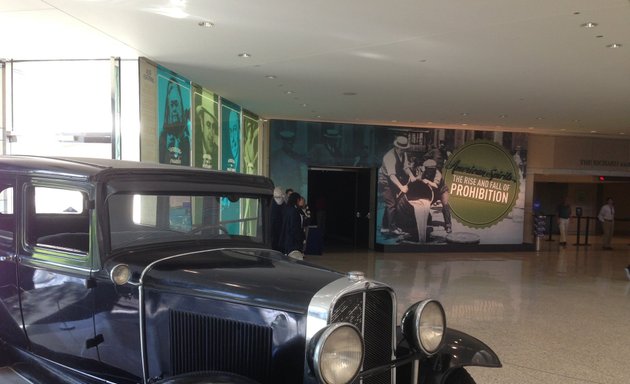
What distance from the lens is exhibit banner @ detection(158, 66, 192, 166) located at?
6730mm

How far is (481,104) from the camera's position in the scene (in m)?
9.03

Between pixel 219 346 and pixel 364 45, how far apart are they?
430 cm

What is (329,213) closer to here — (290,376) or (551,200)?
(551,200)

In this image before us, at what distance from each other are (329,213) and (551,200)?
1018 cm

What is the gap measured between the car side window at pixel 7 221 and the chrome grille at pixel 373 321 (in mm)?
1905

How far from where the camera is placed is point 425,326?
2.33 m

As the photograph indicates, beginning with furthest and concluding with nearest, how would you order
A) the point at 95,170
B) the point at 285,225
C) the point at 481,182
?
the point at 481,182 < the point at 285,225 < the point at 95,170

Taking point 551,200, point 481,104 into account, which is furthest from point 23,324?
point 551,200

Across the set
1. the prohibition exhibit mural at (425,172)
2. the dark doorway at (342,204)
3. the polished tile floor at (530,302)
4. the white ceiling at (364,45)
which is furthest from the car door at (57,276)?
the prohibition exhibit mural at (425,172)

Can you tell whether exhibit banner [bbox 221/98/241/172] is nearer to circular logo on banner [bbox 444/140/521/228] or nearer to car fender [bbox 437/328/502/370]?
circular logo on banner [bbox 444/140/521/228]

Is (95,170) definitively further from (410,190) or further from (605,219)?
(605,219)

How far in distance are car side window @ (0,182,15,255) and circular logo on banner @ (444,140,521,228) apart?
37.1 ft

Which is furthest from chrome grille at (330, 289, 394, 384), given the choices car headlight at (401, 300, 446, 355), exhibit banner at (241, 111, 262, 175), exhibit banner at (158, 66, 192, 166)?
exhibit banner at (241, 111, 262, 175)

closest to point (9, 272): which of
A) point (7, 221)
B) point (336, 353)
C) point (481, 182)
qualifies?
point (7, 221)
